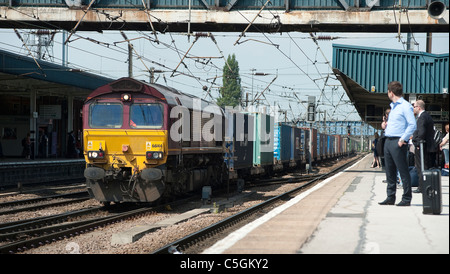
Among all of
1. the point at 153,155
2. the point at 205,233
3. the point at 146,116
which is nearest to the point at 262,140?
the point at 146,116

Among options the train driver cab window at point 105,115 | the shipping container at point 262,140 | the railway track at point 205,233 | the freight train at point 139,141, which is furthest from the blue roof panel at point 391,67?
the train driver cab window at point 105,115

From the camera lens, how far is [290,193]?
17078 millimetres

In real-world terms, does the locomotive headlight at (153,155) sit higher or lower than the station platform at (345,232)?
higher

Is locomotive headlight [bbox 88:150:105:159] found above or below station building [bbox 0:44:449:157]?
below

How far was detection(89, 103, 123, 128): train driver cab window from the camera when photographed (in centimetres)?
1350

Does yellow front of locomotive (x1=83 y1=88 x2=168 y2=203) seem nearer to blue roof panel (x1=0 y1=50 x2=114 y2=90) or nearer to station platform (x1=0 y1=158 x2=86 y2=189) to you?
blue roof panel (x1=0 y1=50 x2=114 y2=90)

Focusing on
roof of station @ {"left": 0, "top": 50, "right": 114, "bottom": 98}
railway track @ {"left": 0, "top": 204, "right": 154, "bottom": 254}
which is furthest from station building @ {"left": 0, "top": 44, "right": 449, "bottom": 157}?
railway track @ {"left": 0, "top": 204, "right": 154, "bottom": 254}

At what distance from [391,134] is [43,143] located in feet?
85.9

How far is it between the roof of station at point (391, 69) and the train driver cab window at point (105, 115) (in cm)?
1516

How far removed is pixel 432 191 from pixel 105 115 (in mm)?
8639

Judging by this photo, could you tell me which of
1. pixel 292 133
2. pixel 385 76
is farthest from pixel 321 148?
pixel 385 76

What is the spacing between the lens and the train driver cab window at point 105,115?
13500 millimetres

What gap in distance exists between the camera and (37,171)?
2297cm

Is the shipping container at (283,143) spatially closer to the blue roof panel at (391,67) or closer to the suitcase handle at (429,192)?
the blue roof panel at (391,67)
